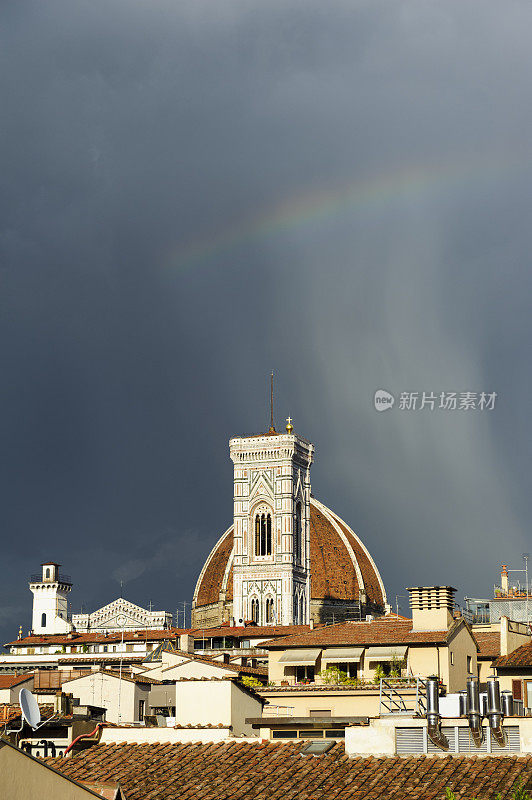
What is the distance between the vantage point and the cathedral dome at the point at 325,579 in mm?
170000

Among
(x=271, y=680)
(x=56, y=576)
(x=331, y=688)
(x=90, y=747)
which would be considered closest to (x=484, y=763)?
(x=90, y=747)

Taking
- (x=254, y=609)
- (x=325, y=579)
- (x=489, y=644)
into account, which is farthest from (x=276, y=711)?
(x=325, y=579)

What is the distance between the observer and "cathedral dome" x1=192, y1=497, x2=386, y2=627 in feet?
558

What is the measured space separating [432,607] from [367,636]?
9.53 ft

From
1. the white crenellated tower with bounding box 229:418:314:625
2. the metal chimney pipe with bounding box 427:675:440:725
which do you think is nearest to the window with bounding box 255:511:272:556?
the white crenellated tower with bounding box 229:418:314:625

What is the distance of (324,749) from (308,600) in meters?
128

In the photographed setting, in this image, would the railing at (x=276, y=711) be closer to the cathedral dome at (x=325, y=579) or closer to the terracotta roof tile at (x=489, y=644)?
the terracotta roof tile at (x=489, y=644)

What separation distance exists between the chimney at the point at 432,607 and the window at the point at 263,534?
102334mm

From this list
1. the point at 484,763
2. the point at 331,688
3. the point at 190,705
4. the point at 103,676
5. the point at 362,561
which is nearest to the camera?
the point at 484,763

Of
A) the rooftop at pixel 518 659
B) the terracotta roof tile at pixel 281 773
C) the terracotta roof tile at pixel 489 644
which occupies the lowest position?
the terracotta roof tile at pixel 281 773

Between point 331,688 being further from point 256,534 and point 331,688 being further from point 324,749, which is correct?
point 256,534

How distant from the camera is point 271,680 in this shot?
56.4m

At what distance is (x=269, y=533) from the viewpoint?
16000 cm

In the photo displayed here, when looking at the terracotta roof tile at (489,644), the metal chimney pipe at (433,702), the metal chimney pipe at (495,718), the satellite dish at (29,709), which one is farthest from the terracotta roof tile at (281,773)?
the terracotta roof tile at (489,644)
